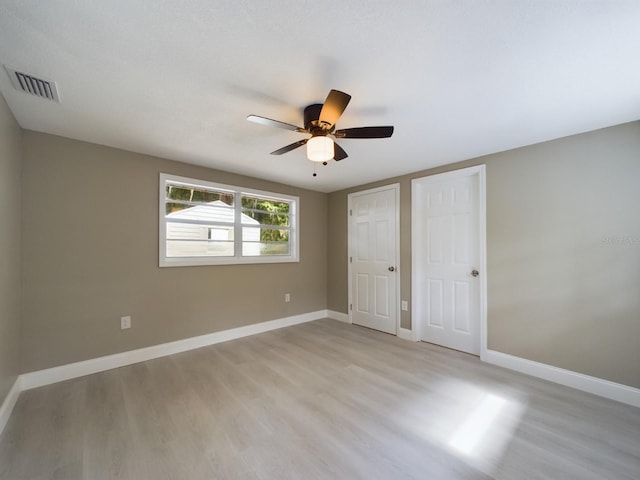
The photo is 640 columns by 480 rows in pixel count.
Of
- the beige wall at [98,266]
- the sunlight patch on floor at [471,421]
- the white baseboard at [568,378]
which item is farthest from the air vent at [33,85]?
the white baseboard at [568,378]

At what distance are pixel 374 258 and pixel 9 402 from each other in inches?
159

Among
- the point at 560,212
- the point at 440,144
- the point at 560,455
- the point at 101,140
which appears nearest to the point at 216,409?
the point at 560,455

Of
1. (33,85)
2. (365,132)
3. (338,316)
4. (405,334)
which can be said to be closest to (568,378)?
(405,334)

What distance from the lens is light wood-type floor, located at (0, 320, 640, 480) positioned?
153cm

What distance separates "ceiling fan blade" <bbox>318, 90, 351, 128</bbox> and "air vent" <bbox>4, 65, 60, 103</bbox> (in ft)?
5.89

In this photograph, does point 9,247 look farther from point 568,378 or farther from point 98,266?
point 568,378

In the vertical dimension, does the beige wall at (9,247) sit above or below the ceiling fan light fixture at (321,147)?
below

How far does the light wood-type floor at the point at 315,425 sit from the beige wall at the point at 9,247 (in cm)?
38

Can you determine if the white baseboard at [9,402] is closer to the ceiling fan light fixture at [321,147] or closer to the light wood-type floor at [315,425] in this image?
A: the light wood-type floor at [315,425]

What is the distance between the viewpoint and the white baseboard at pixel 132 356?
95.4 inches

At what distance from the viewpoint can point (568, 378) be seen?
245 cm

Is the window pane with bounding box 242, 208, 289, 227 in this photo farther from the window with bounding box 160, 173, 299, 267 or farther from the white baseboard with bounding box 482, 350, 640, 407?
the white baseboard with bounding box 482, 350, 640, 407

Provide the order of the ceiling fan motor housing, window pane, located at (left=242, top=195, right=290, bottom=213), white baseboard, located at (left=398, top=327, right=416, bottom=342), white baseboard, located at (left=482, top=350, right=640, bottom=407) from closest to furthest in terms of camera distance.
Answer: the ceiling fan motor housing
white baseboard, located at (left=482, top=350, right=640, bottom=407)
white baseboard, located at (left=398, top=327, right=416, bottom=342)
window pane, located at (left=242, top=195, right=290, bottom=213)

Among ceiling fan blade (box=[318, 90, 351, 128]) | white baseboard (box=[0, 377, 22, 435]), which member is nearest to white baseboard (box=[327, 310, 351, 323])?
ceiling fan blade (box=[318, 90, 351, 128])
